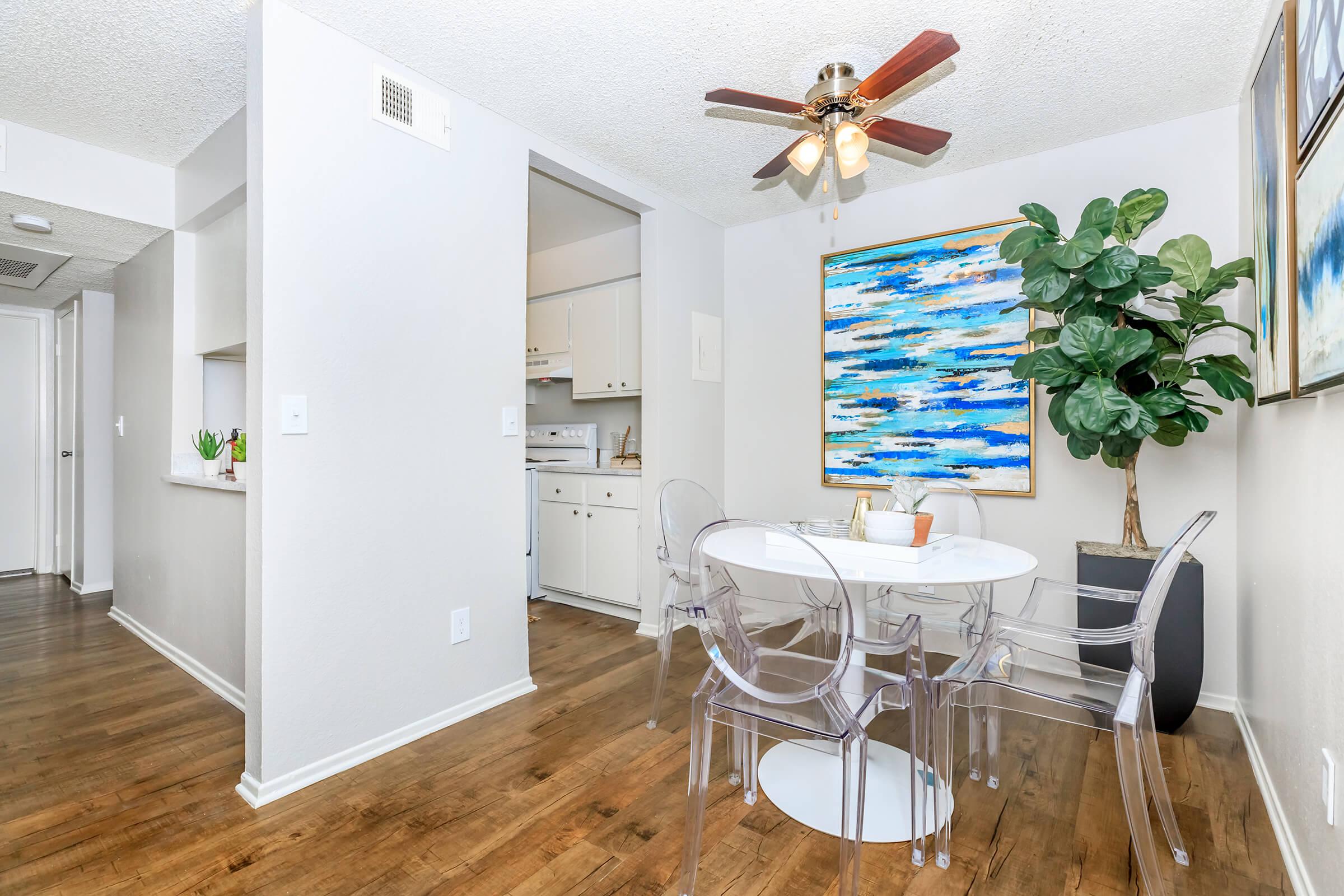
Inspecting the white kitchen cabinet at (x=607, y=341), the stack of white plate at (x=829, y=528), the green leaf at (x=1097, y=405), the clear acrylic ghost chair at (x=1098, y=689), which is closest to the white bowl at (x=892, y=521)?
the stack of white plate at (x=829, y=528)

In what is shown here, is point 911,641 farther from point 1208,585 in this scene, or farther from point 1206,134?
point 1206,134

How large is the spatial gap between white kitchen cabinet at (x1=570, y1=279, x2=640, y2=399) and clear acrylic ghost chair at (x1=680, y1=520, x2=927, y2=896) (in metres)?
2.08

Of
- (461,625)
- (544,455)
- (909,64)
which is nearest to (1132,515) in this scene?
(909,64)

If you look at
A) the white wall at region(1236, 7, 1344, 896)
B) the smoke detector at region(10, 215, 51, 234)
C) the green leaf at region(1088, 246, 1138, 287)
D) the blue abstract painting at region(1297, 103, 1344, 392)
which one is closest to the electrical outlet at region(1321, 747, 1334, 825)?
the white wall at region(1236, 7, 1344, 896)

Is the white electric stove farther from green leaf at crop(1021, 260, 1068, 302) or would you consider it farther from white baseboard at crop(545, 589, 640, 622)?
green leaf at crop(1021, 260, 1068, 302)

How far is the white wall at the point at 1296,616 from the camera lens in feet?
4.50

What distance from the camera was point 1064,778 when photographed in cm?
206

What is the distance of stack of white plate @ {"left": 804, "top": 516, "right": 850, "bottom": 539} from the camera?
7.07 ft

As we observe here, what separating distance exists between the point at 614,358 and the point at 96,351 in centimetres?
348

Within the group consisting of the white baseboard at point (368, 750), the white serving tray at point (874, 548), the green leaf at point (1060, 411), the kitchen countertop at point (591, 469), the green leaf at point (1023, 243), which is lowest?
the white baseboard at point (368, 750)

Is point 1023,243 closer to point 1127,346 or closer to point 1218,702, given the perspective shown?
point 1127,346

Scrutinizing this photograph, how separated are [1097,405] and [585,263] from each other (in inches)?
121

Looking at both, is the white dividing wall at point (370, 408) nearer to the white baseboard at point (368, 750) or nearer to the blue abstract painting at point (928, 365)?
the white baseboard at point (368, 750)

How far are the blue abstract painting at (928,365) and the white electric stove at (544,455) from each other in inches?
65.8
